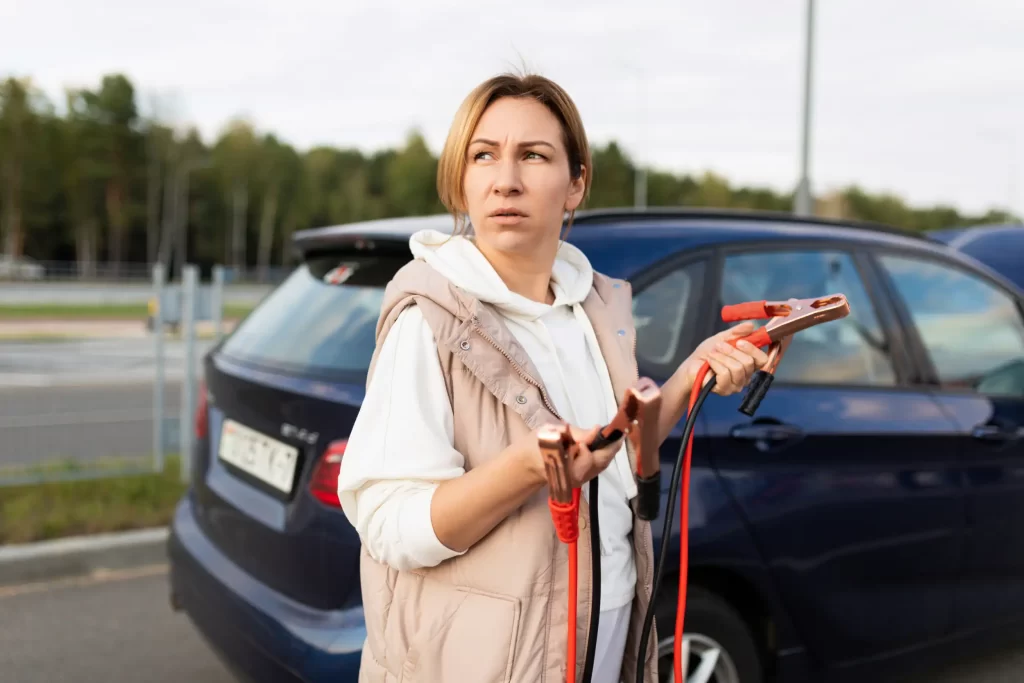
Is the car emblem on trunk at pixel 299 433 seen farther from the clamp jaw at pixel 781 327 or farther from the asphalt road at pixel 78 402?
the asphalt road at pixel 78 402

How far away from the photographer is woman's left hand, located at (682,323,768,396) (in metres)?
1.37

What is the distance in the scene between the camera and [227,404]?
2.95 meters

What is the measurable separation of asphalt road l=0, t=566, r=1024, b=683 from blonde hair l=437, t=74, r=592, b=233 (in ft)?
7.76

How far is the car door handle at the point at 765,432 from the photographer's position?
2582 millimetres

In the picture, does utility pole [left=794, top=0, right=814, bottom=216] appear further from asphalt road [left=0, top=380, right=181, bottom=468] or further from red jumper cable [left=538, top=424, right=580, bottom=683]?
red jumper cable [left=538, top=424, right=580, bottom=683]

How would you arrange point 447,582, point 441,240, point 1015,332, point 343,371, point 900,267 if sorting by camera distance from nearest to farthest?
point 447,582 < point 441,240 < point 343,371 < point 900,267 < point 1015,332

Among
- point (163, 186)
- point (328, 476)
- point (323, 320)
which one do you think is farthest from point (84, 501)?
point (163, 186)

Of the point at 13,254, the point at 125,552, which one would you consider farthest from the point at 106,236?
the point at 125,552

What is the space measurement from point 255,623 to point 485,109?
1.64m

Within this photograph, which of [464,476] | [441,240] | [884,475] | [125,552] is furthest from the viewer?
[125,552]

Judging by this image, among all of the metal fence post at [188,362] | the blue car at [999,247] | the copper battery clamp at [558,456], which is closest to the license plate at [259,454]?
the copper battery clamp at [558,456]

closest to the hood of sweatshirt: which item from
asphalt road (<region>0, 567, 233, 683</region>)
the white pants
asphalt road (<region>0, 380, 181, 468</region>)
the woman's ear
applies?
the woman's ear

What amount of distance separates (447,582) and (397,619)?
0.36 ft

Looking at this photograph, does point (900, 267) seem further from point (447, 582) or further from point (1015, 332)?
point (447, 582)
